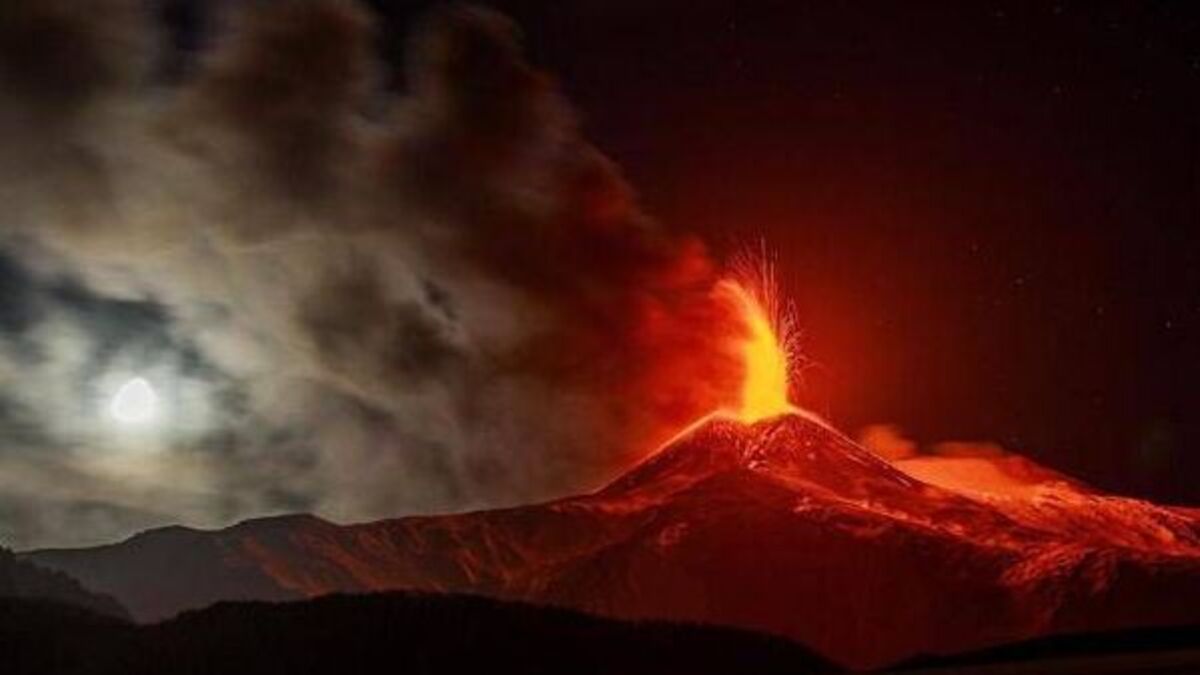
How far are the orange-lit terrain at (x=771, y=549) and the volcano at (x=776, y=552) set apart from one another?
0.8 inches

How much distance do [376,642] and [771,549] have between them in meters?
3.27

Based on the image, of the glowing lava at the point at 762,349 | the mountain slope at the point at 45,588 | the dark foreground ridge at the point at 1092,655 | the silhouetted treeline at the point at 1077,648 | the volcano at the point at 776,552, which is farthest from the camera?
the glowing lava at the point at 762,349

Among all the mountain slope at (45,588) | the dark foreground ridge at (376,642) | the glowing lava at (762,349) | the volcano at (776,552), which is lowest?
the dark foreground ridge at (376,642)

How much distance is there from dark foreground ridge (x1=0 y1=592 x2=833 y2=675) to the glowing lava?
1.83m

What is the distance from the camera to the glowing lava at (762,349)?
32.2ft

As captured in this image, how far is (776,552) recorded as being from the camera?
10641 millimetres

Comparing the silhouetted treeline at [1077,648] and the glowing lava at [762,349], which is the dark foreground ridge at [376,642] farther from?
the glowing lava at [762,349]

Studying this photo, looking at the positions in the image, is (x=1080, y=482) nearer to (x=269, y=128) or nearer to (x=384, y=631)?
(x=384, y=631)

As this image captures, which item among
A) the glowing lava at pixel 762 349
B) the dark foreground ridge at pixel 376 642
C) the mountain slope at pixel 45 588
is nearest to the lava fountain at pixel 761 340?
the glowing lava at pixel 762 349

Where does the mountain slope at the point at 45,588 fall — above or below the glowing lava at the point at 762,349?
below

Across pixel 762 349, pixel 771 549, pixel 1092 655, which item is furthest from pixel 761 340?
pixel 1092 655

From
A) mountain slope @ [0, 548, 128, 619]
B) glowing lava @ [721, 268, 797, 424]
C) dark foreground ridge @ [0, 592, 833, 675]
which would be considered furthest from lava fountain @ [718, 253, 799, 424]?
mountain slope @ [0, 548, 128, 619]

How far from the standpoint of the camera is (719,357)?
10.7 m

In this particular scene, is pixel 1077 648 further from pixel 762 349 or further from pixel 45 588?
pixel 45 588
